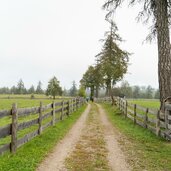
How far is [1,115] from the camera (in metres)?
6.36

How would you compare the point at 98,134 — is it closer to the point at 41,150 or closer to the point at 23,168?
Answer: the point at 41,150

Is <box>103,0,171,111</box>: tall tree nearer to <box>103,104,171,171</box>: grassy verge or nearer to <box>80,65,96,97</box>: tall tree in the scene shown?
<box>103,104,171,171</box>: grassy verge

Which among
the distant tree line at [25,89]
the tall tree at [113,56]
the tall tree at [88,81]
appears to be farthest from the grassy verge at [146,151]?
the distant tree line at [25,89]

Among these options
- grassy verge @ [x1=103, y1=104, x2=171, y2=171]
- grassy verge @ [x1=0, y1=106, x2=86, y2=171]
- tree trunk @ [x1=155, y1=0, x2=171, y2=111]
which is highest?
tree trunk @ [x1=155, y1=0, x2=171, y2=111]

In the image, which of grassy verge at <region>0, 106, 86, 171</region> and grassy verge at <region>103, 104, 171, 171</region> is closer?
grassy verge at <region>0, 106, 86, 171</region>

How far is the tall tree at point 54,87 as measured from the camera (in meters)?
80.2

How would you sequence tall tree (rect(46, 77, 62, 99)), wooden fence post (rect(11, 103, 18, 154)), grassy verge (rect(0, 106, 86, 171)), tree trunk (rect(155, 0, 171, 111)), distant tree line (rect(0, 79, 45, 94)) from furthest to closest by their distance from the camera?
distant tree line (rect(0, 79, 45, 94)), tall tree (rect(46, 77, 62, 99)), tree trunk (rect(155, 0, 171, 111)), wooden fence post (rect(11, 103, 18, 154)), grassy verge (rect(0, 106, 86, 171))

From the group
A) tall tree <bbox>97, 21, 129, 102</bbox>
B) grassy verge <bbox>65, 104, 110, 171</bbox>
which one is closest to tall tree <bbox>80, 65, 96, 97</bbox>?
tall tree <bbox>97, 21, 129, 102</bbox>

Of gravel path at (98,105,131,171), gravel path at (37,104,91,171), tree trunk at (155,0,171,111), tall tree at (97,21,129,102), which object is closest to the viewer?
gravel path at (37,104,91,171)

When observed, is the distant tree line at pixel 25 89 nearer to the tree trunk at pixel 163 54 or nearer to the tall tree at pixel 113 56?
the tall tree at pixel 113 56

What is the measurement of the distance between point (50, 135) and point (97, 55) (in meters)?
25.4

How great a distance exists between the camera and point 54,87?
266 feet

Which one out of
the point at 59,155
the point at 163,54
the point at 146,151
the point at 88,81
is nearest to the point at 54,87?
the point at 88,81

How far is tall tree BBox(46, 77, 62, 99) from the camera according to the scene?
8019 centimetres
